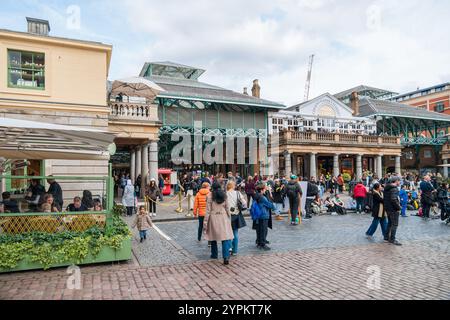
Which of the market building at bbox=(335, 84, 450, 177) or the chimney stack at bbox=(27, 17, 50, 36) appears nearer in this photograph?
the chimney stack at bbox=(27, 17, 50, 36)

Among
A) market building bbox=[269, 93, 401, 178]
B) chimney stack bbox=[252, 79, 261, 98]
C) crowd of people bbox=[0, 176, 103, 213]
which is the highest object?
chimney stack bbox=[252, 79, 261, 98]

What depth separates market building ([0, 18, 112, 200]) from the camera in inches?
526

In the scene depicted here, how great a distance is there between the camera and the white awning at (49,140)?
574 cm

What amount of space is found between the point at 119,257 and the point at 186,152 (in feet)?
64.1

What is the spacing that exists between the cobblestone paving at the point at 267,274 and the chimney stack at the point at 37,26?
12.5m

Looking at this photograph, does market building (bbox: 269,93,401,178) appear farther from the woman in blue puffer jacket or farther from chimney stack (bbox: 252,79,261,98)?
the woman in blue puffer jacket

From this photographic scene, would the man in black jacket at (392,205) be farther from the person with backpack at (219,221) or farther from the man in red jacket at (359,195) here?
the man in red jacket at (359,195)

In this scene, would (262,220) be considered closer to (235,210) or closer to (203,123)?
(235,210)

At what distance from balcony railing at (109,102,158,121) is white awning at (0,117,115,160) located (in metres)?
7.69

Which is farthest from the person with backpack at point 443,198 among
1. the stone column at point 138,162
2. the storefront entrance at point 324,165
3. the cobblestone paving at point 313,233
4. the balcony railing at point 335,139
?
the storefront entrance at point 324,165

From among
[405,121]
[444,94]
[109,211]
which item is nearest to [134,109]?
[109,211]

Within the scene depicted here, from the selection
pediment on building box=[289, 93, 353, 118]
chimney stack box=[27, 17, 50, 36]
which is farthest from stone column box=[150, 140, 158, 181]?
pediment on building box=[289, 93, 353, 118]

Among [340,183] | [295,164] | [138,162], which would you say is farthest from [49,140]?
[295,164]

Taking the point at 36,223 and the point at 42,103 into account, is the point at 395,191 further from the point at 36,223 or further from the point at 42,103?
the point at 42,103
